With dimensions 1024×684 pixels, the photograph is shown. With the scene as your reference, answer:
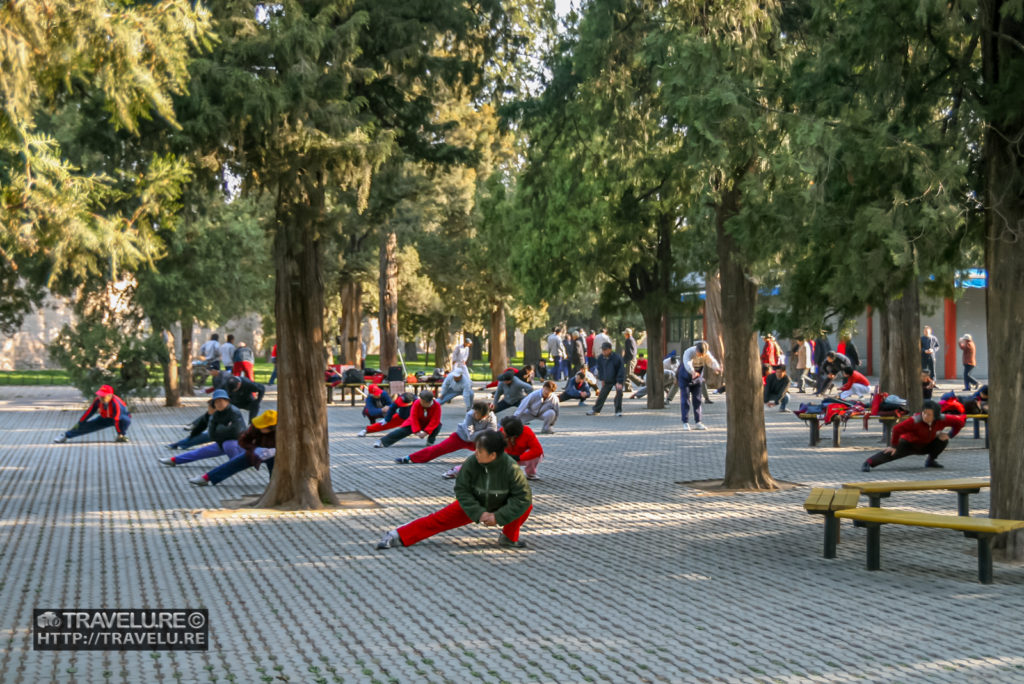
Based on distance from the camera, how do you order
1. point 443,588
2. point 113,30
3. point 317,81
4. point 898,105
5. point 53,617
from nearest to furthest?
point 113,30 → point 53,617 → point 443,588 → point 898,105 → point 317,81

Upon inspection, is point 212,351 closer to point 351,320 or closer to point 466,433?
point 351,320

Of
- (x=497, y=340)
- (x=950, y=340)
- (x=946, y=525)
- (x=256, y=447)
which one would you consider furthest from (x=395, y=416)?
(x=950, y=340)

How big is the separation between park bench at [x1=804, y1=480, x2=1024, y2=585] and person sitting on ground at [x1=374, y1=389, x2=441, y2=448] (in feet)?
31.6

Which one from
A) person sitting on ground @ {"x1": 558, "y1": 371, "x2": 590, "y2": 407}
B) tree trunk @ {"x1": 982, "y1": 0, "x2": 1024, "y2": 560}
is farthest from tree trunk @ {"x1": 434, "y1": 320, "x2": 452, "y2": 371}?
tree trunk @ {"x1": 982, "y1": 0, "x2": 1024, "y2": 560}

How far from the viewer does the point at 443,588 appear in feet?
28.0

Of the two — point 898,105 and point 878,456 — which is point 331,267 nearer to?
point 878,456

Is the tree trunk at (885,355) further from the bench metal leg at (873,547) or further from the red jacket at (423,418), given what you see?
the bench metal leg at (873,547)

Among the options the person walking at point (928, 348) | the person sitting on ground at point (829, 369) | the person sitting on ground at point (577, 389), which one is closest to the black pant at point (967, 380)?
the person walking at point (928, 348)

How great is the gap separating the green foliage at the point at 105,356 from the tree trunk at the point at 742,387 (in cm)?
1706

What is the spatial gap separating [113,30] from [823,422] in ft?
54.5

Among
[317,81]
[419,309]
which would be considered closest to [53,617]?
[317,81]

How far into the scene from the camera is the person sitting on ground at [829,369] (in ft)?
95.8

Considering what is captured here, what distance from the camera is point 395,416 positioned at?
2177cm

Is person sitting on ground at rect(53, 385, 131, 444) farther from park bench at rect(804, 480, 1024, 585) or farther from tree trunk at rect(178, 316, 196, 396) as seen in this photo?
park bench at rect(804, 480, 1024, 585)
